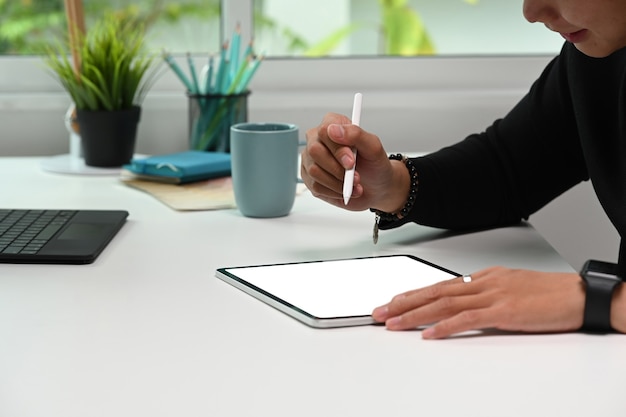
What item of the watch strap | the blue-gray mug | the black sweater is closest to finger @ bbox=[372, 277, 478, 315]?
the watch strap

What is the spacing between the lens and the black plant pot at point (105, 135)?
1.62m

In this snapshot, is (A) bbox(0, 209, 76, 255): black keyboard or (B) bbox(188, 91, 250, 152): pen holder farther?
(B) bbox(188, 91, 250, 152): pen holder

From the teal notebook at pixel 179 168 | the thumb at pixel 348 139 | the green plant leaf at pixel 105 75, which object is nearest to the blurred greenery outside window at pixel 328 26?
the green plant leaf at pixel 105 75

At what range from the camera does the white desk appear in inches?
27.2

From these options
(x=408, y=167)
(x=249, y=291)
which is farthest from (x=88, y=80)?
(x=249, y=291)

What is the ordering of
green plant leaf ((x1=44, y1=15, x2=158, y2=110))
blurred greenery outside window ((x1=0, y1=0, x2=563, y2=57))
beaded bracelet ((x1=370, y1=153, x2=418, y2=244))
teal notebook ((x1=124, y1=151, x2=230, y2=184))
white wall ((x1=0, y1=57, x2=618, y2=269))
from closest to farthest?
beaded bracelet ((x1=370, y1=153, x2=418, y2=244)) < teal notebook ((x1=124, y1=151, x2=230, y2=184)) < green plant leaf ((x1=44, y1=15, x2=158, y2=110)) < white wall ((x1=0, y1=57, x2=618, y2=269)) < blurred greenery outside window ((x1=0, y1=0, x2=563, y2=57))

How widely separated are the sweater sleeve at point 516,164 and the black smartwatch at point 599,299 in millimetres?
393

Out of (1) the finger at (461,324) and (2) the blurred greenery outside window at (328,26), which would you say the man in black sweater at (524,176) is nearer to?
(1) the finger at (461,324)

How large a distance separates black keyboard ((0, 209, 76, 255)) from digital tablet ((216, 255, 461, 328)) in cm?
25

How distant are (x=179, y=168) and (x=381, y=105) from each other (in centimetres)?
59

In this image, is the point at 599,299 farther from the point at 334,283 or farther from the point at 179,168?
the point at 179,168

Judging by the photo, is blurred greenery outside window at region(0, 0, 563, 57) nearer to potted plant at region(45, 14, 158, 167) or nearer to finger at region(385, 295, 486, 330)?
potted plant at region(45, 14, 158, 167)

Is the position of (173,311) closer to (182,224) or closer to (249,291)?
(249,291)

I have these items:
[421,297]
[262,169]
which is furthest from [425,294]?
[262,169]
